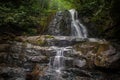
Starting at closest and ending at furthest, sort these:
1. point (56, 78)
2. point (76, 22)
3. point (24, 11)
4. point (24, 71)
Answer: point (56, 78), point (24, 71), point (24, 11), point (76, 22)

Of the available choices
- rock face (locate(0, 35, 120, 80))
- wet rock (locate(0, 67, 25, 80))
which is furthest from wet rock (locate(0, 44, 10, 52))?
wet rock (locate(0, 67, 25, 80))

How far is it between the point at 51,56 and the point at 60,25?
4.41 metres

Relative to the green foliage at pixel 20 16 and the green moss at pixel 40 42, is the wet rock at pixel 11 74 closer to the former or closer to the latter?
the green moss at pixel 40 42

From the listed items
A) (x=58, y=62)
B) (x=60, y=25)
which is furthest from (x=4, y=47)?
(x=60, y=25)

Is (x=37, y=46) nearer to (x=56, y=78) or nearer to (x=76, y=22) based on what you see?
(x=56, y=78)

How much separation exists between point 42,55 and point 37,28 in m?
4.11

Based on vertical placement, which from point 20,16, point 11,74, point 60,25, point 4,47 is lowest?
point 11,74

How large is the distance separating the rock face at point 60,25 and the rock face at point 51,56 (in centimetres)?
248

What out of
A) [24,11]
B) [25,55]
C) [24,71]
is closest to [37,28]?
[24,11]

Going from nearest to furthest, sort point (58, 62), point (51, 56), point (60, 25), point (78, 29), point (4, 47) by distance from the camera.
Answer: point (58, 62)
point (51, 56)
point (4, 47)
point (60, 25)
point (78, 29)

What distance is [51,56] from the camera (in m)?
11.5

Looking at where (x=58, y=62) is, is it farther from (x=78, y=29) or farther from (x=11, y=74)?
(x=78, y=29)

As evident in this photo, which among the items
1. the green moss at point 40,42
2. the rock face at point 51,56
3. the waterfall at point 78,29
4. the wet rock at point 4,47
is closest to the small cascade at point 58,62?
the rock face at point 51,56

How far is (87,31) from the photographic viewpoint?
15.6 metres
